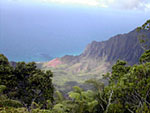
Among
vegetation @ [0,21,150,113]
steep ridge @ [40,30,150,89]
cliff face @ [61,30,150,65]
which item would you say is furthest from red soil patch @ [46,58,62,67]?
vegetation @ [0,21,150,113]

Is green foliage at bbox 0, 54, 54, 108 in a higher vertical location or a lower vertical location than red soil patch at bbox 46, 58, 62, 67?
lower

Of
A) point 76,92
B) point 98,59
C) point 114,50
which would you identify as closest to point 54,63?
point 98,59

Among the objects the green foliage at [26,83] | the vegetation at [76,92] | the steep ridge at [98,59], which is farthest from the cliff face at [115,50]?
the vegetation at [76,92]

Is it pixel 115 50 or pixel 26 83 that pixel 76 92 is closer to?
pixel 26 83

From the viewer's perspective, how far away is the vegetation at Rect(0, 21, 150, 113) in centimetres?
816

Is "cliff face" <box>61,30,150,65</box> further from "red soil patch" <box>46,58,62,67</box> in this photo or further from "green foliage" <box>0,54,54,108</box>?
"green foliage" <box>0,54,54,108</box>

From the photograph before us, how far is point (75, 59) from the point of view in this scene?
11900 cm

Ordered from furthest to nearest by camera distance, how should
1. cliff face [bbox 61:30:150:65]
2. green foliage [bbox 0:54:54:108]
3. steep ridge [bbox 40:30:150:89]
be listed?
cliff face [bbox 61:30:150:65], steep ridge [bbox 40:30:150:89], green foliage [bbox 0:54:54:108]

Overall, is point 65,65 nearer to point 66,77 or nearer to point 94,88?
point 66,77

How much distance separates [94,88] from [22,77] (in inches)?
232

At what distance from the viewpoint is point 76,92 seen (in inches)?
377

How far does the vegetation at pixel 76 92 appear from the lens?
816cm

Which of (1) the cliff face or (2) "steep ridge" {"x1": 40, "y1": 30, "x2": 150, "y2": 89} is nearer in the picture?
(2) "steep ridge" {"x1": 40, "y1": 30, "x2": 150, "y2": 89}

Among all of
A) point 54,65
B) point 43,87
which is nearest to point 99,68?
point 54,65
